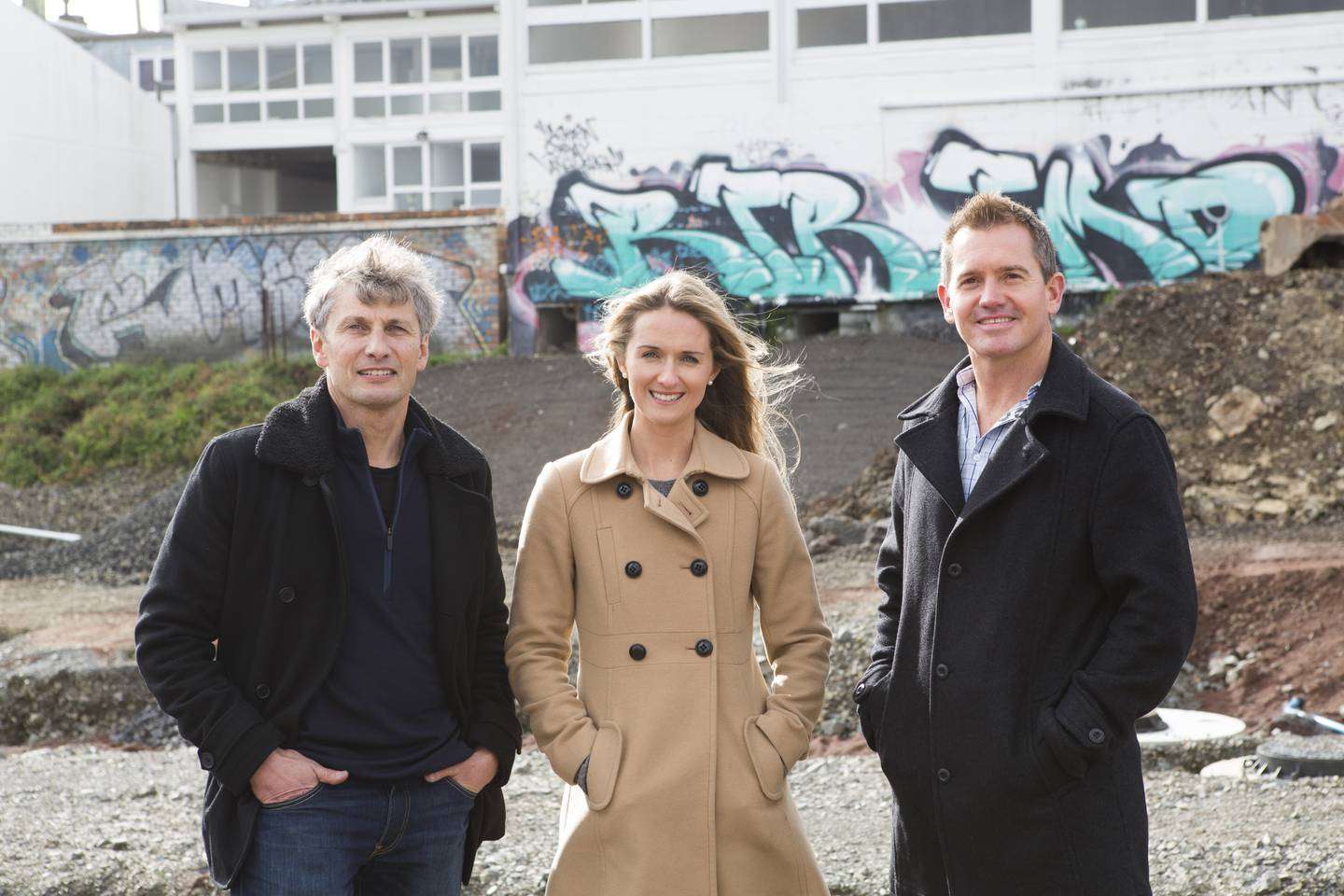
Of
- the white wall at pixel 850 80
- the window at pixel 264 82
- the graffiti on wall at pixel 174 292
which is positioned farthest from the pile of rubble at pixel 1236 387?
the window at pixel 264 82

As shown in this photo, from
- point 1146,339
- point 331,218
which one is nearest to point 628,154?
point 331,218

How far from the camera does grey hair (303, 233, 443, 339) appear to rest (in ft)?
11.0

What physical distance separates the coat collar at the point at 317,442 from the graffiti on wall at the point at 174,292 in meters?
24.9

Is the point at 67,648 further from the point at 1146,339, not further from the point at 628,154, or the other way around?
the point at 628,154

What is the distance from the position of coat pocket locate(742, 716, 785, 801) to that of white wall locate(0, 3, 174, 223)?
3462cm

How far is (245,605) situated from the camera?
3.23 meters

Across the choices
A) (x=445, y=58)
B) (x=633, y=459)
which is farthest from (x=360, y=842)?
(x=445, y=58)

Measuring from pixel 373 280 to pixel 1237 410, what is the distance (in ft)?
44.2

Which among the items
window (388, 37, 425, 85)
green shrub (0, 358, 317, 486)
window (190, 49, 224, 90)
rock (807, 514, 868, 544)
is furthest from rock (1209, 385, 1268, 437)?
window (190, 49, 224, 90)

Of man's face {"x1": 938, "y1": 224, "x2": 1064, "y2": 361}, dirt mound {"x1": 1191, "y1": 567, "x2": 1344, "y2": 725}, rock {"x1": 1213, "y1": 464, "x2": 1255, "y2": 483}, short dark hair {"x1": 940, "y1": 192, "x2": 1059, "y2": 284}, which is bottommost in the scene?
dirt mound {"x1": 1191, "y1": 567, "x2": 1344, "y2": 725}

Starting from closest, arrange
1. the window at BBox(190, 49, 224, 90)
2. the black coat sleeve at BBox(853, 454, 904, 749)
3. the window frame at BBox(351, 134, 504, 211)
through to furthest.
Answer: the black coat sleeve at BBox(853, 454, 904, 749) → the window frame at BBox(351, 134, 504, 211) → the window at BBox(190, 49, 224, 90)

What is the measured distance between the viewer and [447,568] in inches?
132

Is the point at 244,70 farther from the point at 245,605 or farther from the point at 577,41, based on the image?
the point at 245,605

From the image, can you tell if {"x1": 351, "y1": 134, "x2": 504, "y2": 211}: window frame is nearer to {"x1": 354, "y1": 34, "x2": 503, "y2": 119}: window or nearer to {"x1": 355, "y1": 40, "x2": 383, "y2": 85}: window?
{"x1": 354, "y1": 34, "x2": 503, "y2": 119}: window
